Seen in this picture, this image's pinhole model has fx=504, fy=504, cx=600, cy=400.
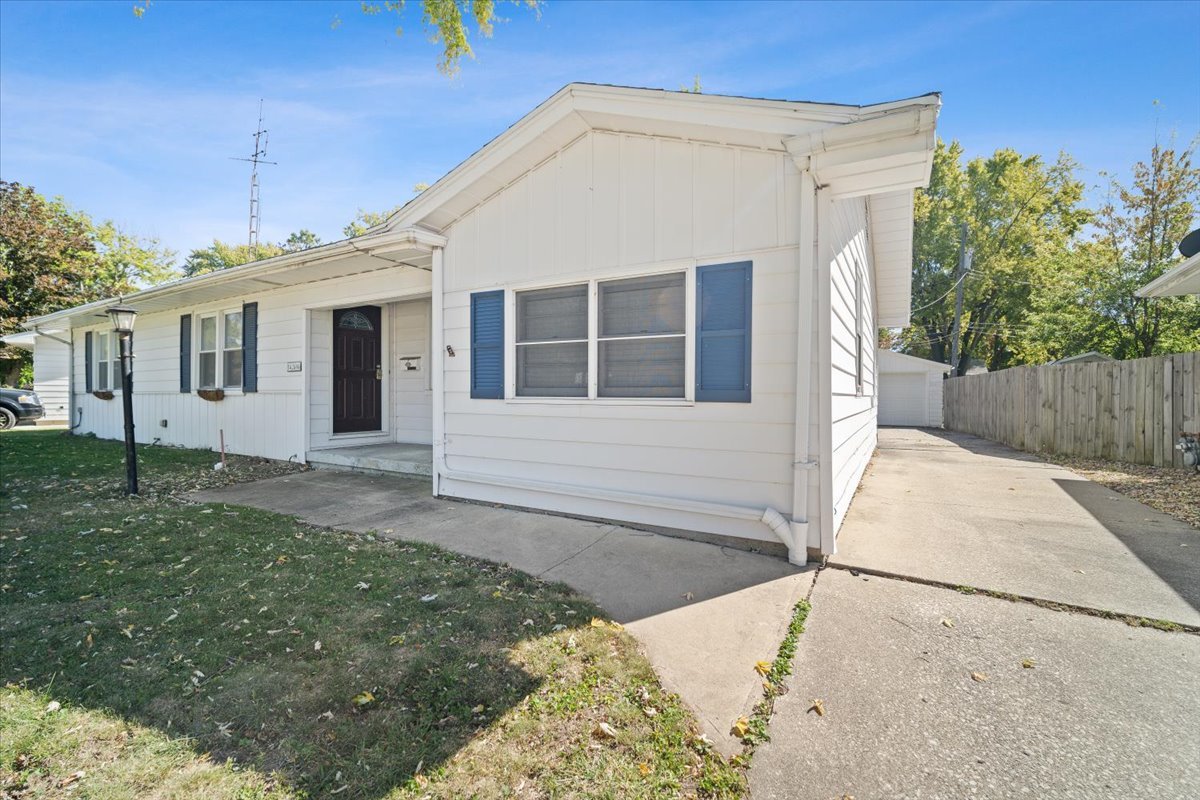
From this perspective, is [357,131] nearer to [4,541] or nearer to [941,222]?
[4,541]

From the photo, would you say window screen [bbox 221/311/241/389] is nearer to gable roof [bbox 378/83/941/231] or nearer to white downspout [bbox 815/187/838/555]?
gable roof [bbox 378/83/941/231]

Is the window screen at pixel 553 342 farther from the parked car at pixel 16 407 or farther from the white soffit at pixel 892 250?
the parked car at pixel 16 407

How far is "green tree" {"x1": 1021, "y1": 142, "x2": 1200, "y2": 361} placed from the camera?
13289mm

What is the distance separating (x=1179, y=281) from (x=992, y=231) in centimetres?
2035

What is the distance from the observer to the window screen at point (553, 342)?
473 centimetres

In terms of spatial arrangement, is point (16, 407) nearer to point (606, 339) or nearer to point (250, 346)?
point (250, 346)

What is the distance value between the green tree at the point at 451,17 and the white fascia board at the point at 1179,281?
8809mm

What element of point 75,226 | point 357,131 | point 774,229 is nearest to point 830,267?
point 774,229

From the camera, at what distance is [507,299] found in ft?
16.7

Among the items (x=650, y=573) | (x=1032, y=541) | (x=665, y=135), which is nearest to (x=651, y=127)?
(x=665, y=135)

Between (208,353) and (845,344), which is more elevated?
(208,353)

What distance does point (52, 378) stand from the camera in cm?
1783

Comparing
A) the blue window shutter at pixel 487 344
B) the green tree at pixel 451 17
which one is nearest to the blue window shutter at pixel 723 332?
the blue window shutter at pixel 487 344

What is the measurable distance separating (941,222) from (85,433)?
32.8 m
